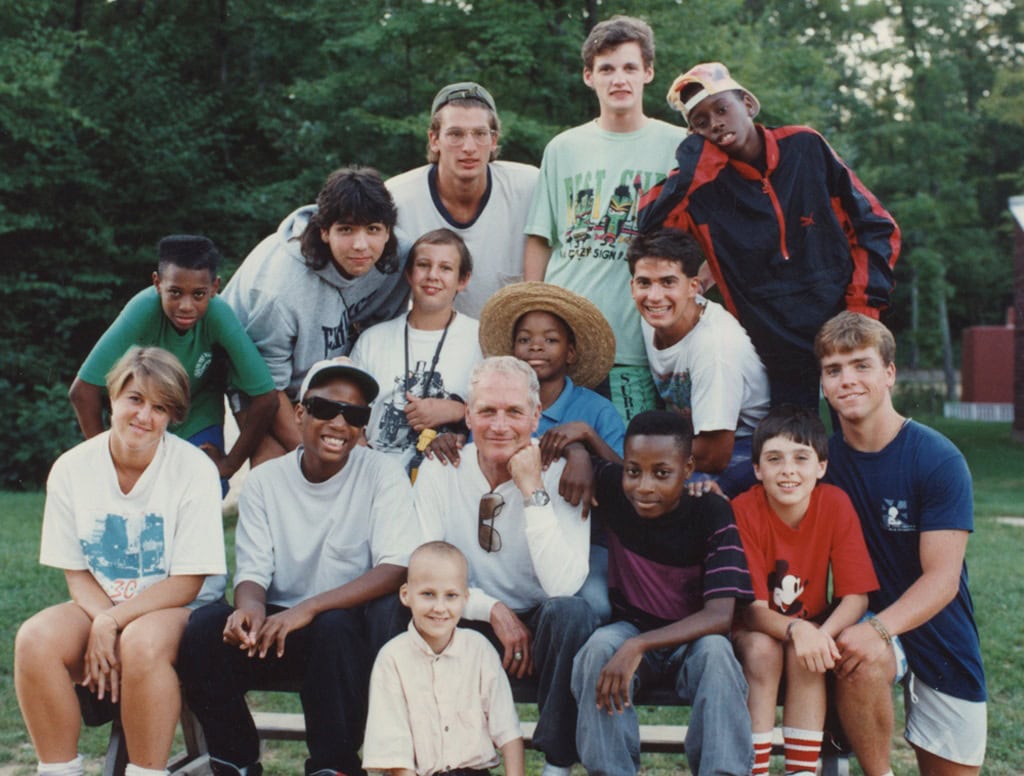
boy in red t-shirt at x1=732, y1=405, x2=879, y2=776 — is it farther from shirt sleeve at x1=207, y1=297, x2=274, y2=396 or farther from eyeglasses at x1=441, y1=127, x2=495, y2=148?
shirt sleeve at x1=207, y1=297, x2=274, y2=396

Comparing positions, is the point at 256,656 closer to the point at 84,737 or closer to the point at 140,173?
the point at 84,737

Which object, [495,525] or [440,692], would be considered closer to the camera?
[440,692]

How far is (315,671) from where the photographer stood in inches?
140

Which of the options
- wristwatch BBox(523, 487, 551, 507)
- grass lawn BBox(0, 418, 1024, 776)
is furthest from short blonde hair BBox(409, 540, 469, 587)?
grass lawn BBox(0, 418, 1024, 776)

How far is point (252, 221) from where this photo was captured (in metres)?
17.3

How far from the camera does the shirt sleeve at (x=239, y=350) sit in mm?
4371

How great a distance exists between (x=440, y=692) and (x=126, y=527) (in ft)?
4.19

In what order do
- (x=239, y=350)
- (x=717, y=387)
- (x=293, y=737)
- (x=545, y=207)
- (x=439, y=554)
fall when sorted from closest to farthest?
(x=439, y=554)
(x=717, y=387)
(x=239, y=350)
(x=293, y=737)
(x=545, y=207)

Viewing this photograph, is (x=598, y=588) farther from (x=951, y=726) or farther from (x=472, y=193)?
(x=472, y=193)

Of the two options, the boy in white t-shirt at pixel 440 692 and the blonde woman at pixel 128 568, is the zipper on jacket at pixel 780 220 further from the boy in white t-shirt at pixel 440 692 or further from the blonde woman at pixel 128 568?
the blonde woman at pixel 128 568

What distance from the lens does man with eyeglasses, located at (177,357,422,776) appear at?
356cm

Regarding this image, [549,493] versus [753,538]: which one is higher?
[549,493]

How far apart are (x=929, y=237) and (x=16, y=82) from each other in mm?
25110

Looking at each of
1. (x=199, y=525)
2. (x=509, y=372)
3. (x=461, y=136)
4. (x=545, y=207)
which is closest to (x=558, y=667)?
(x=509, y=372)
